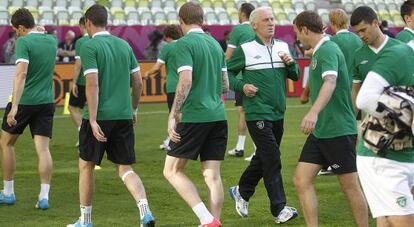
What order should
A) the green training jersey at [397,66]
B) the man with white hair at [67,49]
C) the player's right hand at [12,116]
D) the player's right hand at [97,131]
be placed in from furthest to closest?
the man with white hair at [67,49]
the player's right hand at [12,116]
the player's right hand at [97,131]
the green training jersey at [397,66]

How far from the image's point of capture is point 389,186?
234 inches

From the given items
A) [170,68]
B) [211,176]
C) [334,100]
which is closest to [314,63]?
[334,100]

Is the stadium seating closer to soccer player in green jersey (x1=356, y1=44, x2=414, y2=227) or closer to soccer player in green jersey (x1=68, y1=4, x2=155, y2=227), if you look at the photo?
soccer player in green jersey (x1=68, y1=4, x2=155, y2=227)

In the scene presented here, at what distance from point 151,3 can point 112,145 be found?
21.5 meters

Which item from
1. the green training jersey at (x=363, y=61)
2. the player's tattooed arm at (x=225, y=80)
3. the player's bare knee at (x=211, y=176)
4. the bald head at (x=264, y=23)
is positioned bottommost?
the player's bare knee at (x=211, y=176)

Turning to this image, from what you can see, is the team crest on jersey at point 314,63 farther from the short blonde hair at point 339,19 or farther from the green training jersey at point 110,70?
the short blonde hair at point 339,19

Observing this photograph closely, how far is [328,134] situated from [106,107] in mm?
2105

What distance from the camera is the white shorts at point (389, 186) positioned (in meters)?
5.92

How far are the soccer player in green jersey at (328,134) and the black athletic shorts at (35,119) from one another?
11.1 ft

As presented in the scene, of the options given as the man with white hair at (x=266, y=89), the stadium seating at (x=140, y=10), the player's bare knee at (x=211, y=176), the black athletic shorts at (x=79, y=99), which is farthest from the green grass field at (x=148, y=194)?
the stadium seating at (x=140, y=10)

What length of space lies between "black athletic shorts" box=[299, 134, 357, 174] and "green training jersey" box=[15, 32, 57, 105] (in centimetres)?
344

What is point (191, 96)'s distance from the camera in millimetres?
8398

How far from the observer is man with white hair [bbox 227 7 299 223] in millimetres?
9461

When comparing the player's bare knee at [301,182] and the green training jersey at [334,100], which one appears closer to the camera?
the green training jersey at [334,100]
